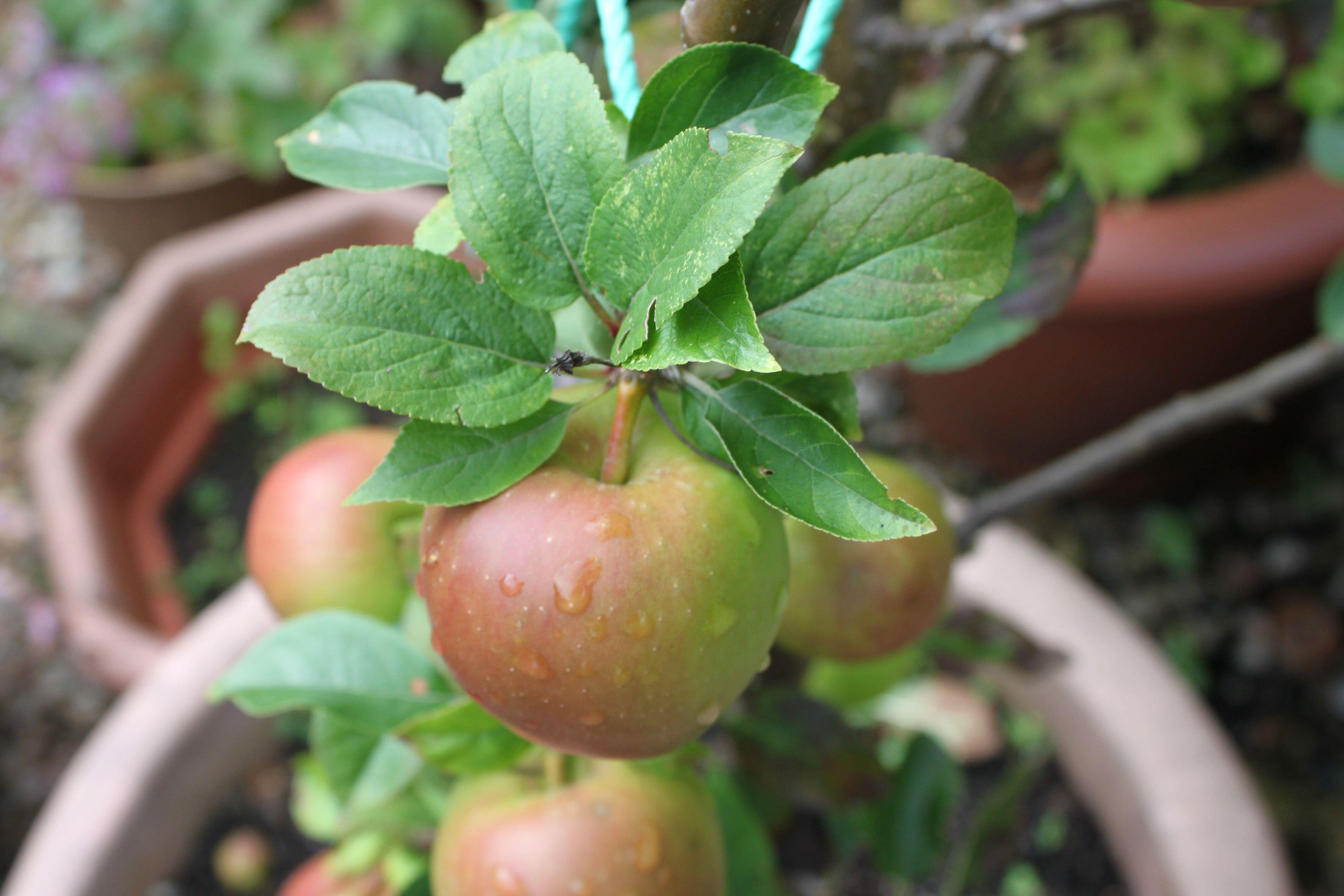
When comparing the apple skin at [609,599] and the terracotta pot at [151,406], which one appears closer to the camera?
the apple skin at [609,599]

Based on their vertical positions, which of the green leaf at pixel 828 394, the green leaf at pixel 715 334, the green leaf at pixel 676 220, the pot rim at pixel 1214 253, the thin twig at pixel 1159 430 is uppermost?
the green leaf at pixel 676 220

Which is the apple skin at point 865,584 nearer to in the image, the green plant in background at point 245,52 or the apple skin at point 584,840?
the apple skin at point 584,840

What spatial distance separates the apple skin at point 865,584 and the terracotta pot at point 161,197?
55.3 inches

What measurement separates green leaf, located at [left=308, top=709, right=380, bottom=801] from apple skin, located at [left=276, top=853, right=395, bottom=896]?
133mm

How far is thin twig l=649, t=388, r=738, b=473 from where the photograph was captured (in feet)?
0.99

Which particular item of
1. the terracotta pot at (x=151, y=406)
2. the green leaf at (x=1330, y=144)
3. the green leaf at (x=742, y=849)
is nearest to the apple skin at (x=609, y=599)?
the green leaf at (x=742, y=849)

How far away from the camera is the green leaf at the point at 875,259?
285 millimetres

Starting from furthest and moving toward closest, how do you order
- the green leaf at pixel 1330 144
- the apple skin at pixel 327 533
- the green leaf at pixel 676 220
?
the green leaf at pixel 1330 144
the apple skin at pixel 327 533
the green leaf at pixel 676 220

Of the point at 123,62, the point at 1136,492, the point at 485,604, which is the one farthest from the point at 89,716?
the point at 1136,492

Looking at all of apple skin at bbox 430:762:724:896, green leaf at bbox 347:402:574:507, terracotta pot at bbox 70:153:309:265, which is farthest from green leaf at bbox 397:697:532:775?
terracotta pot at bbox 70:153:309:265

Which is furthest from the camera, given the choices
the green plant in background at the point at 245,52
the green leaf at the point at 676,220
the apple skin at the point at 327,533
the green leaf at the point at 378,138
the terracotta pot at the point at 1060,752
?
the green plant in background at the point at 245,52

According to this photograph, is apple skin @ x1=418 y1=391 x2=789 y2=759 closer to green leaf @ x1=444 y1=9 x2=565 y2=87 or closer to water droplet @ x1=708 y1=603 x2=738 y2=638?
water droplet @ x1=708 y1=603 x2=738 y2=638

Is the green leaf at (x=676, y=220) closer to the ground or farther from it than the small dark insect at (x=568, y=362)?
farther from it

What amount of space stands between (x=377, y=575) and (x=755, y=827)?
0.28 meters
